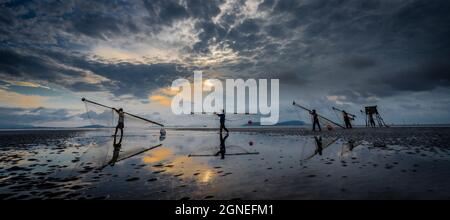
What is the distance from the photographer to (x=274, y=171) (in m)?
9.19

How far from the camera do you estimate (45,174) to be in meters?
9.68

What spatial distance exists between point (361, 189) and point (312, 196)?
5.48 feet

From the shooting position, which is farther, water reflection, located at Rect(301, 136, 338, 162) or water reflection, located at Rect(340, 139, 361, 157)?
water reflection, located at Rect(340, 139, 361, 157)

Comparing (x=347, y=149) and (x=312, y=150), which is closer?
(x=312, y=150)

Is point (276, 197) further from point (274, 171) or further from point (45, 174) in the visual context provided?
point (45, 174)

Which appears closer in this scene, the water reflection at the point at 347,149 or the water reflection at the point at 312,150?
the water reflection at the point at 312,150
